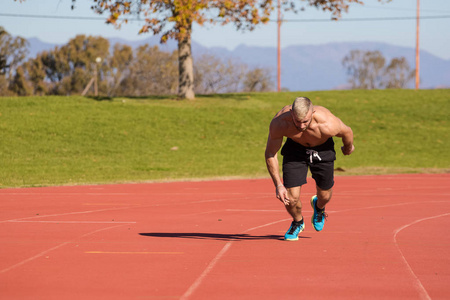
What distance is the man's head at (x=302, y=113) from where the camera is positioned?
814 cm

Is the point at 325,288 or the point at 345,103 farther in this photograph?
the point at 345,103

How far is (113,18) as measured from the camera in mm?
31969

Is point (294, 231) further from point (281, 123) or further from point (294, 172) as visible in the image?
point (281, 123)

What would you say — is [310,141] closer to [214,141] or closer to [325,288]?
[325,288]

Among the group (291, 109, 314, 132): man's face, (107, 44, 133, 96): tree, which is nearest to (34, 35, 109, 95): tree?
(107, 44, 133, 96): tree

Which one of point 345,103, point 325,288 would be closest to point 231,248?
point 325,288

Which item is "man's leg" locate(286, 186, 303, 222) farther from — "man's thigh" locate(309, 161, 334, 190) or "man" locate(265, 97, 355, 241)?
"man's thigh" locate(309, 161, 334, 190)

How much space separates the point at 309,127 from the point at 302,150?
1.66 ft

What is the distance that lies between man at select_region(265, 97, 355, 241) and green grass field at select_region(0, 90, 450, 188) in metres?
11.7

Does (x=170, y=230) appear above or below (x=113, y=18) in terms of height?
below

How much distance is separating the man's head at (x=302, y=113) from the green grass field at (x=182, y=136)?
41.8ft

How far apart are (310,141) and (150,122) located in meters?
24.3

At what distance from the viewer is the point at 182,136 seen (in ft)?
103

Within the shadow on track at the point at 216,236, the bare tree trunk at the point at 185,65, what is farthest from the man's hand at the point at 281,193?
the bare tree trunk at the point at 185,65
